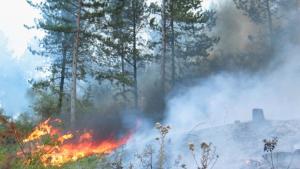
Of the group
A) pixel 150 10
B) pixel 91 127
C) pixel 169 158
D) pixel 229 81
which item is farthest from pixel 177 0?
pixel 169 158

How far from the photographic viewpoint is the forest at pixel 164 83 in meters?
13.5

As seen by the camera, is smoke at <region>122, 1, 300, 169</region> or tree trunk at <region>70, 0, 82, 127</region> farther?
tree trunk at <region>70, 0, 82, 127</region>

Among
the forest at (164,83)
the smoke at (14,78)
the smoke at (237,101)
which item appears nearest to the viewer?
the smoke at (237,101)

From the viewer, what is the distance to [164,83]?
28672 mm

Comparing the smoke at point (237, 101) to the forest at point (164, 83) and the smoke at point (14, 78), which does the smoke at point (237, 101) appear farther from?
the smoke at point (14, 78)

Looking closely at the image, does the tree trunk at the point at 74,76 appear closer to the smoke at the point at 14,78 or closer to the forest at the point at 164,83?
the forest at the point at 164,83

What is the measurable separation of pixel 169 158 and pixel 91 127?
12.8m

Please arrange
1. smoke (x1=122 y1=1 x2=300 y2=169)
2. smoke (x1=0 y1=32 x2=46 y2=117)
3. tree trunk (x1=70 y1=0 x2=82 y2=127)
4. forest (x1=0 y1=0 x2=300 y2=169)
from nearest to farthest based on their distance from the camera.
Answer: smoke (x1=122 y1=1 x2=300 y2=169) → forest (x1=0 y1=0 x2=300 y2=169) → tree trunk (x1=70 y1=0 x2=82 y2=127) → smoke (x1=0 y1=32 x2=46 y2=117)

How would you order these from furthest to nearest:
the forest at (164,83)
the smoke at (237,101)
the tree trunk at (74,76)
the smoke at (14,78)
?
the smoke at (14,78)
the tree trunk at (74,76)
the forest at (164,83)
the smoke at (237,101)

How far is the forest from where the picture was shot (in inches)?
533

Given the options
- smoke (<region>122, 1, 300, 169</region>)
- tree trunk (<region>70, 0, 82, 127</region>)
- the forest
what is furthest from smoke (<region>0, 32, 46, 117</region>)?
tree trunk (<region>70, 0, 82, 127</region>)

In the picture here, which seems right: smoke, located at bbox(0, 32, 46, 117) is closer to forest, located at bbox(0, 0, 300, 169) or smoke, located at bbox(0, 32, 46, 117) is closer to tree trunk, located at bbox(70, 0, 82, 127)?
forest, located at bbox(0, 0, 300, 169)

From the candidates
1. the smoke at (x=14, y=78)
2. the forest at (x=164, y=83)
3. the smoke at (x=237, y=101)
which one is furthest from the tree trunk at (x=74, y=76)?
the smoke at (x=14, y=78)

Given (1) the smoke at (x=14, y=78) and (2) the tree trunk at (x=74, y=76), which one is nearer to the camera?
(2) the tree trunk at (x=74, y=76)
